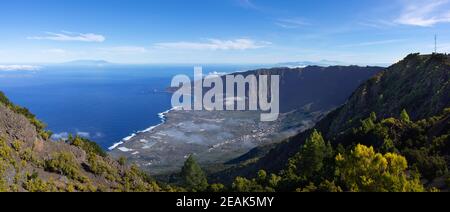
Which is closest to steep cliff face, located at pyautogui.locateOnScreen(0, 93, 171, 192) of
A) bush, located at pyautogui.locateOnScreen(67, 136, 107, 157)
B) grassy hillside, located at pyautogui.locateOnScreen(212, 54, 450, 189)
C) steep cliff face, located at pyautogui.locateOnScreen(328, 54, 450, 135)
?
bush, located at pyautogui.locateOnScreen(67, 136, 107, 157)

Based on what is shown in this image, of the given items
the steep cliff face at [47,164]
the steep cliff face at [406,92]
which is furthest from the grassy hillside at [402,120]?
the steep cliff face at [47,164]

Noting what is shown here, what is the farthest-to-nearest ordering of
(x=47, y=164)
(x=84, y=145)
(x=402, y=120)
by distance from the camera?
1. (x=402, y=120)
2. (x=84, y=145)
3. (x=47, y=164)

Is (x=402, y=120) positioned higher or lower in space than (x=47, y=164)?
higher

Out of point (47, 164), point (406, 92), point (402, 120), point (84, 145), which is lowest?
point (84, 145)

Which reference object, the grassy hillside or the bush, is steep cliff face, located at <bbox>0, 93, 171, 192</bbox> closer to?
the bush

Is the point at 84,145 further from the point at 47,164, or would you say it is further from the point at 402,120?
the point at 402,120

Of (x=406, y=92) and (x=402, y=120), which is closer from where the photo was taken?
(x=402, y=120)

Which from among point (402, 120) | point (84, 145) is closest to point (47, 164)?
point (84, 145)

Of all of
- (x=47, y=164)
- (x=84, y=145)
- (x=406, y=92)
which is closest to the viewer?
(x=47, y=164)
